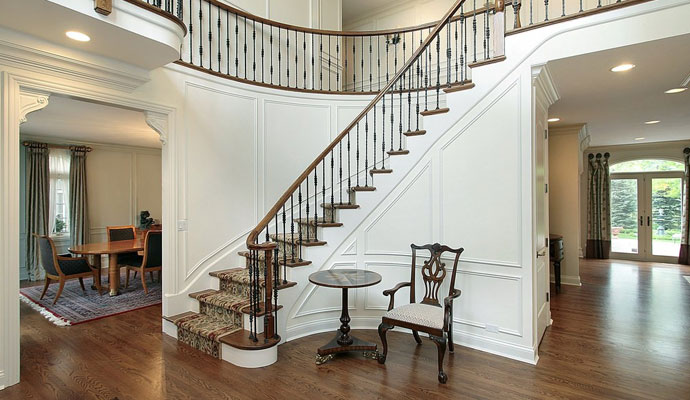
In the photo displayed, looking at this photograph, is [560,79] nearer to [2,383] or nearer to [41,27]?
[41,27]

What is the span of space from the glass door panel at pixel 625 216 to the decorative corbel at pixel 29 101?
430 inches

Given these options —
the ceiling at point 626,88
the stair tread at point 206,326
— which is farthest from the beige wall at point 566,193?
the stair tread at point 206,326

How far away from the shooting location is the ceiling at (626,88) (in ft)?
9.48

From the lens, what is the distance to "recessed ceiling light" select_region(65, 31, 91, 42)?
266 cm

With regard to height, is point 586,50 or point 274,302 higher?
point 586,50

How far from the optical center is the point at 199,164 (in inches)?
158

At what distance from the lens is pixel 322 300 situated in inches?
152

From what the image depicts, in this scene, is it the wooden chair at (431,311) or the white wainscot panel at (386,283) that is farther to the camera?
the white wainscot panel at (386,283)

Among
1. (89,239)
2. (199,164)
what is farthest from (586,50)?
(89,239)

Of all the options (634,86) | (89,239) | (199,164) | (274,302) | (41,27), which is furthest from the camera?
(89,239)

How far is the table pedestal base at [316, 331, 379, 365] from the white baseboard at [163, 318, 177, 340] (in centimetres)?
156

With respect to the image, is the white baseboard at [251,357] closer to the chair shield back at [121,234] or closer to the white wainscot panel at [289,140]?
the white wainscot panel at [289,140]

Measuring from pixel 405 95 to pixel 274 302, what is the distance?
309 cm

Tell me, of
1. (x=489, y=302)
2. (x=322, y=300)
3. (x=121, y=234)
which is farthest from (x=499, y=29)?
(x=121, y=234)
